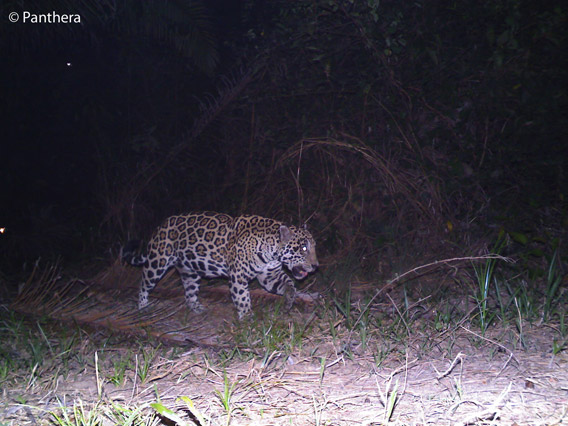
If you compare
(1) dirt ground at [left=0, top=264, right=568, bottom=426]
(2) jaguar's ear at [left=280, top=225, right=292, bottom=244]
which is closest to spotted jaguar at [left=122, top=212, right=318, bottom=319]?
(2) jaguar's ear at [left=280, top=225, right=292, bottom=244]

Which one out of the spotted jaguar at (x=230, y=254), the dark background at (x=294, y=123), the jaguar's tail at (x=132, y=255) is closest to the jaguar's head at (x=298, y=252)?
the spotted jaguar at (x=230, y=254)

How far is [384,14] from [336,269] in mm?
2994

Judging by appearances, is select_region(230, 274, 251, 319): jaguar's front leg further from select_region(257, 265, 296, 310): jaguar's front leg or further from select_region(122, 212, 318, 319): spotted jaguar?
select_region(257, 265, 296, 310): jaguar's front leg

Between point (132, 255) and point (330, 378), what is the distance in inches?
141

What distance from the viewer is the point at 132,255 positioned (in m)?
6.09

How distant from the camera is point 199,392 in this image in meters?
2.95

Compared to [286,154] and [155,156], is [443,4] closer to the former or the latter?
[286,154]

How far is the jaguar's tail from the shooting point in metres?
6.01

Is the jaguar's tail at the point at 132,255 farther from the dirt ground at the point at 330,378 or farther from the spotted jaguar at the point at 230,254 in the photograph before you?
the dirt ground at the point at 330,378

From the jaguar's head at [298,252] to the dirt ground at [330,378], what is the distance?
1.28 meters

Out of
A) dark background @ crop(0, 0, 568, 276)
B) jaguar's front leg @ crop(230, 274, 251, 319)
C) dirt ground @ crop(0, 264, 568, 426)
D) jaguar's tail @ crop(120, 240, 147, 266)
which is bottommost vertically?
jaguar's front leg @ crop(230, 274, 251, 319)

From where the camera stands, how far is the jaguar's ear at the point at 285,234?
5.41 m

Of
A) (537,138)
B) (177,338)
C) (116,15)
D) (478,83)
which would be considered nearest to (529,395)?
(177,338)

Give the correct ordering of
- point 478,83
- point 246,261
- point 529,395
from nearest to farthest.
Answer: point 529,395 → point 246,261 → point 478,83
